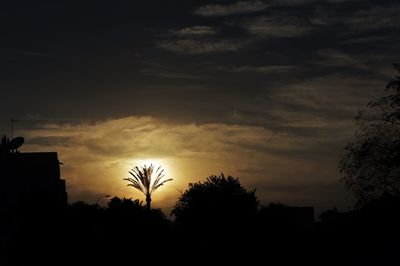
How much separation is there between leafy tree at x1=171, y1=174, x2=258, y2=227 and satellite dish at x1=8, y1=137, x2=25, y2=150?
43287 mm

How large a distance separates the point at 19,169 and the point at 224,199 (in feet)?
143

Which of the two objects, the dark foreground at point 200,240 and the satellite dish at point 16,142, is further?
the satellite dish at point 16,142

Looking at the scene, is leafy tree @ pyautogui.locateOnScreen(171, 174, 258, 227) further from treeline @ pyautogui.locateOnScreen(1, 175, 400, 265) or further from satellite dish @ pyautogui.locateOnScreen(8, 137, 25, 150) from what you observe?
satellite dish @ pyautogui.locateOnScreen(8, 137, 25, 150)

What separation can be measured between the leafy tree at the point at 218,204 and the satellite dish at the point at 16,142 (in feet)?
142

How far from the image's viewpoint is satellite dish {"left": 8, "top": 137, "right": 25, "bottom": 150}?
93.0 m

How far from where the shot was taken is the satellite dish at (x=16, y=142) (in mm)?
92975

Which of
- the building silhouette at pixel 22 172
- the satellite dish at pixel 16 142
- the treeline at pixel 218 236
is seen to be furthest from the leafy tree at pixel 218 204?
the satellite dish at pixel 16 142

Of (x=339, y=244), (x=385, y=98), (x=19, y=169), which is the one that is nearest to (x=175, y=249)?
(x=339, y=244)

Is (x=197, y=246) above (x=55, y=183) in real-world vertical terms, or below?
below

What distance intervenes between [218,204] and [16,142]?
46139 millimetres

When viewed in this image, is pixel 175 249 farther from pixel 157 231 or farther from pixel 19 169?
pixel 19 169

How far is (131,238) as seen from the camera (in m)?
66.8

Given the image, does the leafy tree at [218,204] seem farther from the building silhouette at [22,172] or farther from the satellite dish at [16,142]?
the satellite dish at [16,142]

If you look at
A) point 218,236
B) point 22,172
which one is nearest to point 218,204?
point 218,236
